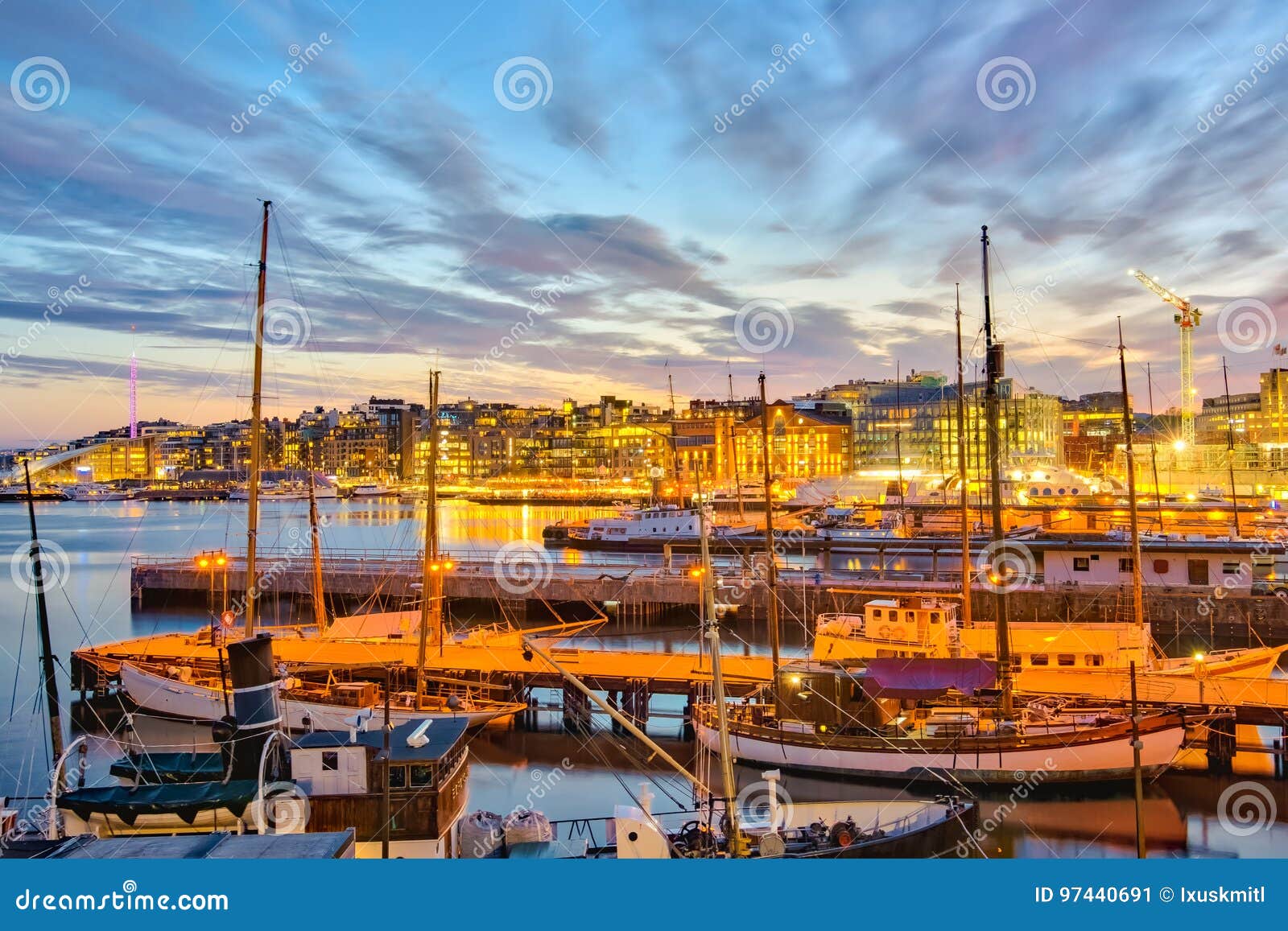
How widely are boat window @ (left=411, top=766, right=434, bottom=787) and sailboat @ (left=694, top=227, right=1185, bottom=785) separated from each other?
14.8 feet

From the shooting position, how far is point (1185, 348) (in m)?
64.4

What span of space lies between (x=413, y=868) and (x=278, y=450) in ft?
493

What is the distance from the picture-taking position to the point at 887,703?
12.7 m

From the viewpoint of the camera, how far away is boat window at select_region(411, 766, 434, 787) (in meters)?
8.34

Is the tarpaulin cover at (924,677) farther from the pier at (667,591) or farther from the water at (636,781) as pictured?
the pier at (667,591)

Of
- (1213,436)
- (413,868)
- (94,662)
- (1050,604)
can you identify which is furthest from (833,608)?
(1213,436)

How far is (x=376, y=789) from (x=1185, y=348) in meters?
69.7

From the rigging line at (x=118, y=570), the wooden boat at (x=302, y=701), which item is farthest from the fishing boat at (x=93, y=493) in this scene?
the wooden boat at (x=302, y=701)

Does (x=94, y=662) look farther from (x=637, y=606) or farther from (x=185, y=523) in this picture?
(x=185, y=523)

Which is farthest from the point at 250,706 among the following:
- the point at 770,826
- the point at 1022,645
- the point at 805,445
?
the point at 805,445

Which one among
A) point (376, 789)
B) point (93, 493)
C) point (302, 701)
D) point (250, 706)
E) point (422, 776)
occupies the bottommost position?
point (302, 701)

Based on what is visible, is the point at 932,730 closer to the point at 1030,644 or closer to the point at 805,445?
the point at 1030,644

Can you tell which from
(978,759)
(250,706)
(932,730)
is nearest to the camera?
(250,706)

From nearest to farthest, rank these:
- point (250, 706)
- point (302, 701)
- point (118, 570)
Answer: point (250, 706)
point (302, 701)
point (118, 570)
